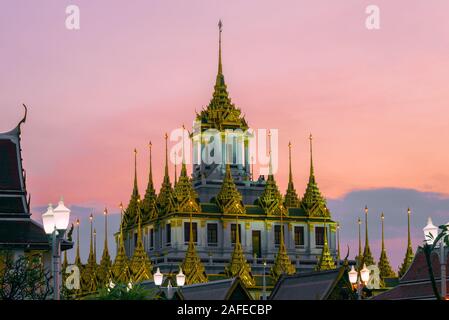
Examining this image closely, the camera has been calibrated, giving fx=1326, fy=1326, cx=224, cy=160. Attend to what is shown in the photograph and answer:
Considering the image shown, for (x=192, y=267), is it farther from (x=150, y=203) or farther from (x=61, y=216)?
(x=61, y=216)

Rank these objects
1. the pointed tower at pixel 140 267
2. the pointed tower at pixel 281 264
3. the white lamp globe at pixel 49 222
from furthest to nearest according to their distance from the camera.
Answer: the pointed tower at pixel 281 264, the pointed tower at pixel 140 267, the white lamp globe at pixel 49 222

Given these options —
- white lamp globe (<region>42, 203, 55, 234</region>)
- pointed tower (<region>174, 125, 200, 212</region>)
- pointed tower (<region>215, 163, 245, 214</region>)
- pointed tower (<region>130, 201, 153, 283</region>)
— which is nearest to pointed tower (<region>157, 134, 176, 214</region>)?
pointed tower (<region>174, 125, 200, 212</region>)

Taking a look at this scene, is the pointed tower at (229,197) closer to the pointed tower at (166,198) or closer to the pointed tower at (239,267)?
the pointed tower at (166,198)

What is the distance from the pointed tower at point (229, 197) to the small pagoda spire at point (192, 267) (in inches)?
321

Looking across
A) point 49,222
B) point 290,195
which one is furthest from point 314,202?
point 49,222

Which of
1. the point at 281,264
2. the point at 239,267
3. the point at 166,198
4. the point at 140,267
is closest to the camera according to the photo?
the point at 140,267

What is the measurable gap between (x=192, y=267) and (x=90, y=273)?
13080 millimetres

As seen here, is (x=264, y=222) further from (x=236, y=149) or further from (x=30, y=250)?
(x=30, y=250)

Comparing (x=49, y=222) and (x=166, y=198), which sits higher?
(x=166, y=198)

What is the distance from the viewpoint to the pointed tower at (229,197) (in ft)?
360

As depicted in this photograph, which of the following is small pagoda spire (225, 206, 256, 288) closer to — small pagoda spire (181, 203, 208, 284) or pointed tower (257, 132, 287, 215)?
small pagoda spire (181, 203, 208, 284)

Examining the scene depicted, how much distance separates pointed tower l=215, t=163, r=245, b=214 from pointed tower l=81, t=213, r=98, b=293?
36.3ft

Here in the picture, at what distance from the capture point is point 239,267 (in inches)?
4031

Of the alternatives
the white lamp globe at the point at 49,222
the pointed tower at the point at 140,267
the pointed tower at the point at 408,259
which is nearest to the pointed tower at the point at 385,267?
the pointed tower at the point at 408,259
